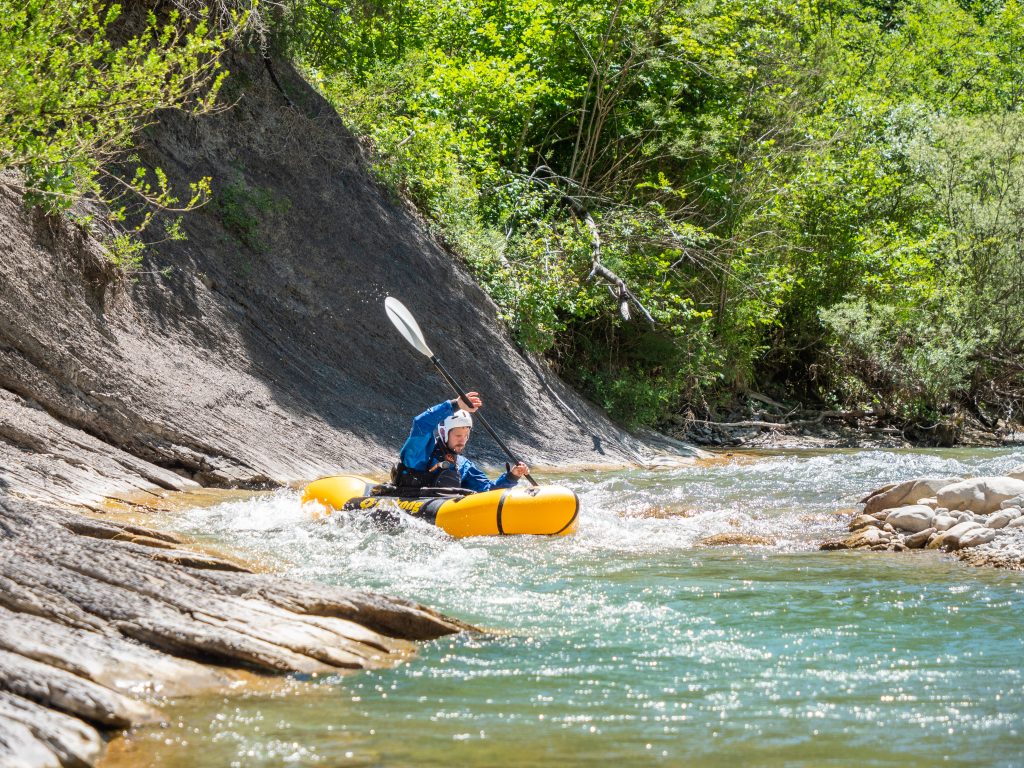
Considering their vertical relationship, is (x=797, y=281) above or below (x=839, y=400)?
above

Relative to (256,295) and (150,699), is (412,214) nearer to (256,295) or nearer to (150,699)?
(256,295)

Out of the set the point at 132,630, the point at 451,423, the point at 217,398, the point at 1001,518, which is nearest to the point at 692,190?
the point at 217,398

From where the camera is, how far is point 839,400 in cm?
1984

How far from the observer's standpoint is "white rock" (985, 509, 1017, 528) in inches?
289

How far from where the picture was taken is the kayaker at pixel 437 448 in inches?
339

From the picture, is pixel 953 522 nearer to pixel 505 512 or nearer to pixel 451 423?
pixel 505 512

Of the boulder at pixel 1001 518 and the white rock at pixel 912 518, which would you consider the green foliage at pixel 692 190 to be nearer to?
the white rock at pixel 912 518

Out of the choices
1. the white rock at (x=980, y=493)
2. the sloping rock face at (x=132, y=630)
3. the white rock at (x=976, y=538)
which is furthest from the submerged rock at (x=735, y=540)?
the sloping rock face at (x=132, y=630)

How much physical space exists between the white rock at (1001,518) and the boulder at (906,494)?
96 centimetres

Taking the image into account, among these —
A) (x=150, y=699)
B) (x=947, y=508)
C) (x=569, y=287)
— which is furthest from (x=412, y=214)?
(x=150, y=699)

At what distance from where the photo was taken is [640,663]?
4348 mm

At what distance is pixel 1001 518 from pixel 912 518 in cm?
60

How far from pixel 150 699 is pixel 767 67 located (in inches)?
675

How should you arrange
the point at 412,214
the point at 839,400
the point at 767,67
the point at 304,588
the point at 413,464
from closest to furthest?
1. the point at 304,588
2. the point at 413,464
3. the point at 412,214
4. the point at 767,67
5. the point at 839,400
